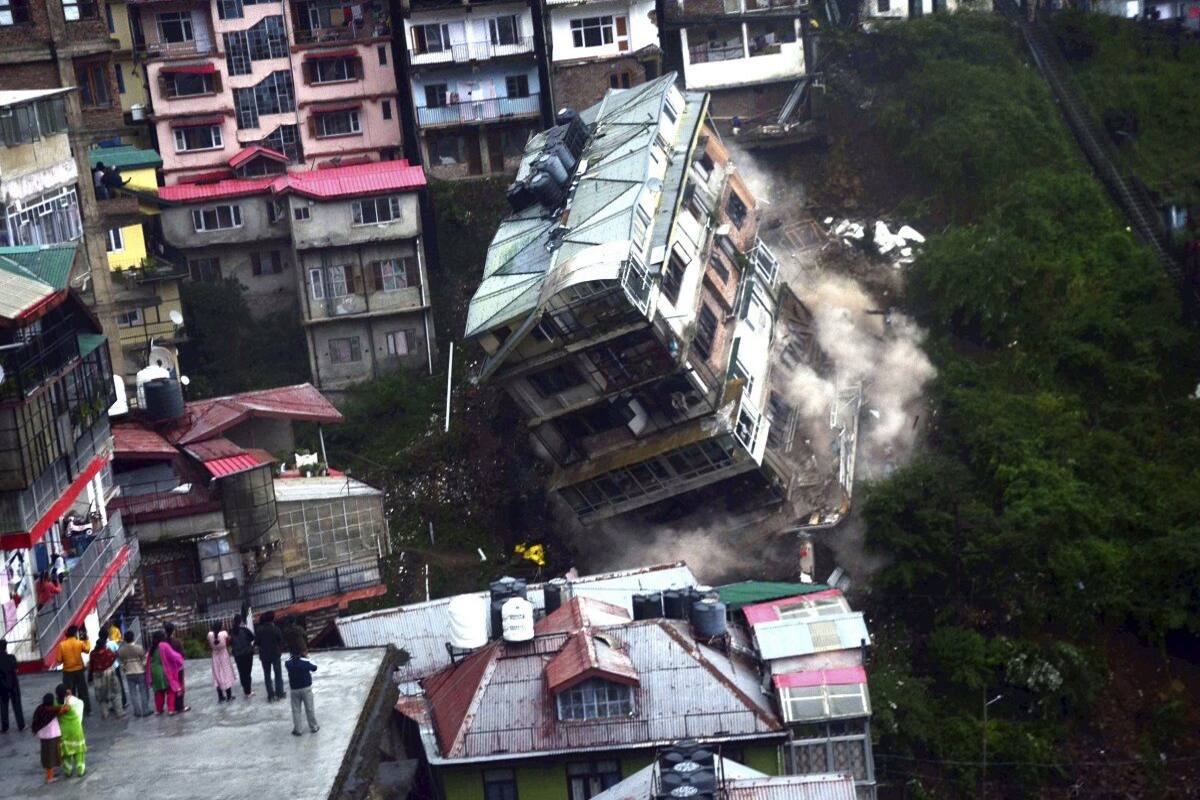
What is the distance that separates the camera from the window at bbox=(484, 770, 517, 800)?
36844 mm

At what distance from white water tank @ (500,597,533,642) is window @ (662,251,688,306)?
1186 cm

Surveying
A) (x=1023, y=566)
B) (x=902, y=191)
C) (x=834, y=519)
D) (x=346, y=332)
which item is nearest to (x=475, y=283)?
(x=346, y=332)

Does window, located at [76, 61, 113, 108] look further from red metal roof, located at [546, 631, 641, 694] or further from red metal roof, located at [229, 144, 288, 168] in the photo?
red metal roof, located at [546, 631, 641, 694]

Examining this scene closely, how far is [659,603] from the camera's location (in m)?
40.4

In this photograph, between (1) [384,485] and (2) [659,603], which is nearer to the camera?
(2) [659,603]

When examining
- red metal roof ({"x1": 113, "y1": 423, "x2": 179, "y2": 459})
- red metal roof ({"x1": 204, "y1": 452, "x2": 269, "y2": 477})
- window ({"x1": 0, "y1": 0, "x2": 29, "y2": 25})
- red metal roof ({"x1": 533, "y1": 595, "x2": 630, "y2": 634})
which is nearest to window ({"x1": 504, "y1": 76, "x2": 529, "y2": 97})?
window ({"x1": 0, "y1": 0, "x2": 29, "y2": 25})

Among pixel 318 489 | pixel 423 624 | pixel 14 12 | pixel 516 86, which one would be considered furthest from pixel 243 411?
pixel 516 86

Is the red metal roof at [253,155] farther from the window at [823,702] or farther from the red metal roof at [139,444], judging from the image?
the window at [823,702]

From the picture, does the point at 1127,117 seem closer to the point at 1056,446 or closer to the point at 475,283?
the point at 1056,446

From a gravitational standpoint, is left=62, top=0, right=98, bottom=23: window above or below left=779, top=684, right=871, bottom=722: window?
above

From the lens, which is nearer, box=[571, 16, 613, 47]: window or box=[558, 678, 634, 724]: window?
box=[558, 678, 634, 724]: window

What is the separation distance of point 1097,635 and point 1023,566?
7.15 feet

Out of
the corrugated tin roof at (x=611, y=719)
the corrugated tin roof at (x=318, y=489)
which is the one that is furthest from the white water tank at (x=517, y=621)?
the corrugated tin roof at (x=318, y=489)

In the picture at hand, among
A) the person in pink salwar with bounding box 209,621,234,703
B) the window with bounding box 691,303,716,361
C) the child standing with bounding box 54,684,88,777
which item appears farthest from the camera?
the window with bounding box 691,303,716,361
